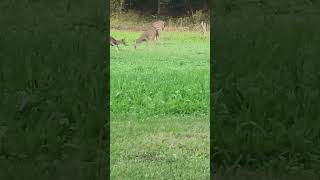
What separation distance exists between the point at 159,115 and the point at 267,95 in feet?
2.88

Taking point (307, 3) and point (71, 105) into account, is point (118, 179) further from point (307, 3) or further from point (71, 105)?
point (307, 3)

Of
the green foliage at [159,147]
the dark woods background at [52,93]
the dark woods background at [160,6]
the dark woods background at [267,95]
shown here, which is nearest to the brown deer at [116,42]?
the dark woods background at [160,6]

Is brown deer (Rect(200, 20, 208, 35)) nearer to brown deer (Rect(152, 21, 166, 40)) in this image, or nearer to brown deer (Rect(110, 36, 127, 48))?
brown deer (Rect(152, 21, 166, 40))

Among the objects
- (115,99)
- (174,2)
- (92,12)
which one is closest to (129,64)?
(92,12)

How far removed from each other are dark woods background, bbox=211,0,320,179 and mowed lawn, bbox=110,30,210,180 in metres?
0.18

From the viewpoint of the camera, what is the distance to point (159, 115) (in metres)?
3.94

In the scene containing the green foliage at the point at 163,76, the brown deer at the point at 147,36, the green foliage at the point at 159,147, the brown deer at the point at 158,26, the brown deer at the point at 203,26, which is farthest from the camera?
the brown deer at the point at 203,26

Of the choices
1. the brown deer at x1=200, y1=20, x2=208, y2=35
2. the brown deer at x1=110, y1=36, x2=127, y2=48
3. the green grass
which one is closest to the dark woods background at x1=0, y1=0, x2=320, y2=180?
the green grass

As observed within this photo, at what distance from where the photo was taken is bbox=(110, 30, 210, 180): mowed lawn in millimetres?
2971

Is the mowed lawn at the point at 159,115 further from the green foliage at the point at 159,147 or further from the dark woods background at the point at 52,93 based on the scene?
the dark woods background at the point at 52,93

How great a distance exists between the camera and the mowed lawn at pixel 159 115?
297 cm

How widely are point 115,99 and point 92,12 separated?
872 millimetres

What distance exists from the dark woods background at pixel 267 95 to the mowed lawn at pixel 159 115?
18 cm

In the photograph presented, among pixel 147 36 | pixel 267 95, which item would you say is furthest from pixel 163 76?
pixel 267 95
